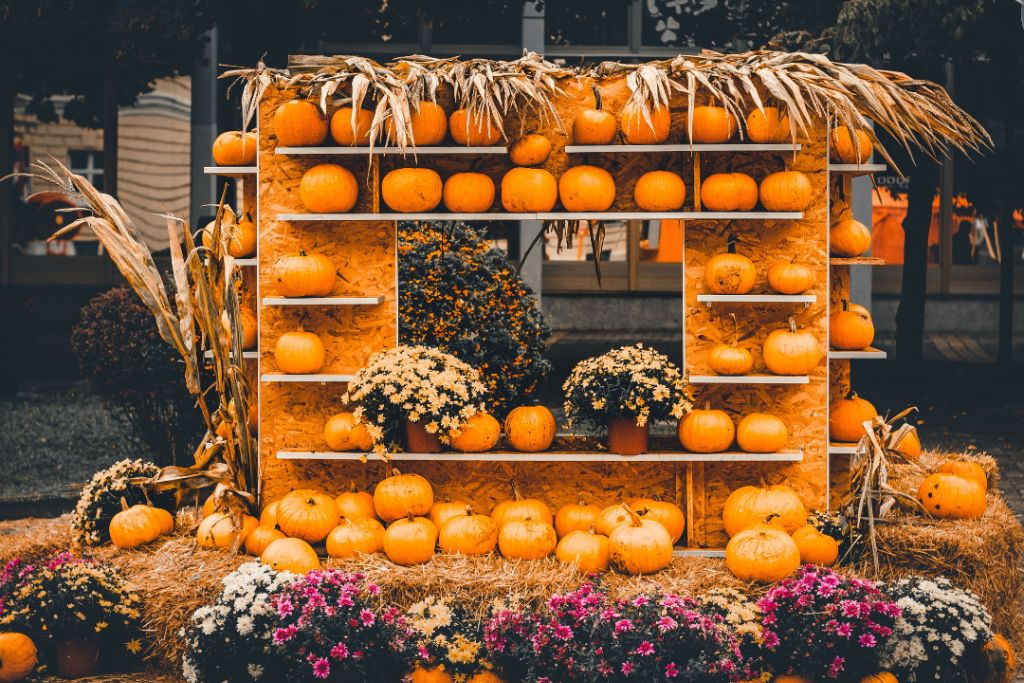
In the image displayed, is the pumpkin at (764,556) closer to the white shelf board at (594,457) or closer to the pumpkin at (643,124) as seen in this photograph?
the white shelf board at (594,457)

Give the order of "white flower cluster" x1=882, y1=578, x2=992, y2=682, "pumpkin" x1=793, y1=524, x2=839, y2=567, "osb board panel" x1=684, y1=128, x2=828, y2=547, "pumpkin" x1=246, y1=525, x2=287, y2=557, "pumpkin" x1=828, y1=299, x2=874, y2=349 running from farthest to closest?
1. "pumpkin" x1=828, y1=299, x2=874, y2=349
2. "osb board panel" x1=684, y1=128, x2=828, y2=547
3. "pumpkin" x1=246, y1=525, x2=287, y2=557
4. "pumpkin" x1=793, y1=524, x2=839, y2=567
5. "white flower cluster" x1=882, y1=578, x2=992, y2=682

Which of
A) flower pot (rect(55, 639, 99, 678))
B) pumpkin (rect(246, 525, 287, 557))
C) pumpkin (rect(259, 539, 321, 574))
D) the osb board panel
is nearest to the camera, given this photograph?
flower pot (rect(55, 639, 99, 678))

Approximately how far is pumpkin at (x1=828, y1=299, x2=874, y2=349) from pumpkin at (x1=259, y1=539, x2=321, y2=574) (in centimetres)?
286

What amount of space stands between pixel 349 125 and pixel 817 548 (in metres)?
3.10

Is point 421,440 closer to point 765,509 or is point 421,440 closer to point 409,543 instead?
point 409,543

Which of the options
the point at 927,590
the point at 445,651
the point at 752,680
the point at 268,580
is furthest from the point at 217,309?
the point at 927,590

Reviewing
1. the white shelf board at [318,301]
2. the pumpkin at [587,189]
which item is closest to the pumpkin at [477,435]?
the white shelf board at [318,301]

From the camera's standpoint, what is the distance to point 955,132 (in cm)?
569

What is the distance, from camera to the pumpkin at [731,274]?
5.51 m

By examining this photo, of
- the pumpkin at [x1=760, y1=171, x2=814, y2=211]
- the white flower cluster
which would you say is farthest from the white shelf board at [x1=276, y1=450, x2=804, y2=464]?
the pumpkin at [x1=760, y1=171, x2=814, y2=211]

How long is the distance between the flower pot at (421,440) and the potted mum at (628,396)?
71 cm

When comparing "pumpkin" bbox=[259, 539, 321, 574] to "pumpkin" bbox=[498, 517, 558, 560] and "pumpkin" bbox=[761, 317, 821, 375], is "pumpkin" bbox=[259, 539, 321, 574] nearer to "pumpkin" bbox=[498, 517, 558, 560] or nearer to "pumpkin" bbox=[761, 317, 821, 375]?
"pumpkin" bbox=[498, 517, 558, 560]

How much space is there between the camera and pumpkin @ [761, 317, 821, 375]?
553 cm

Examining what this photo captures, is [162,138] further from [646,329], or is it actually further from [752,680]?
[752,680]
